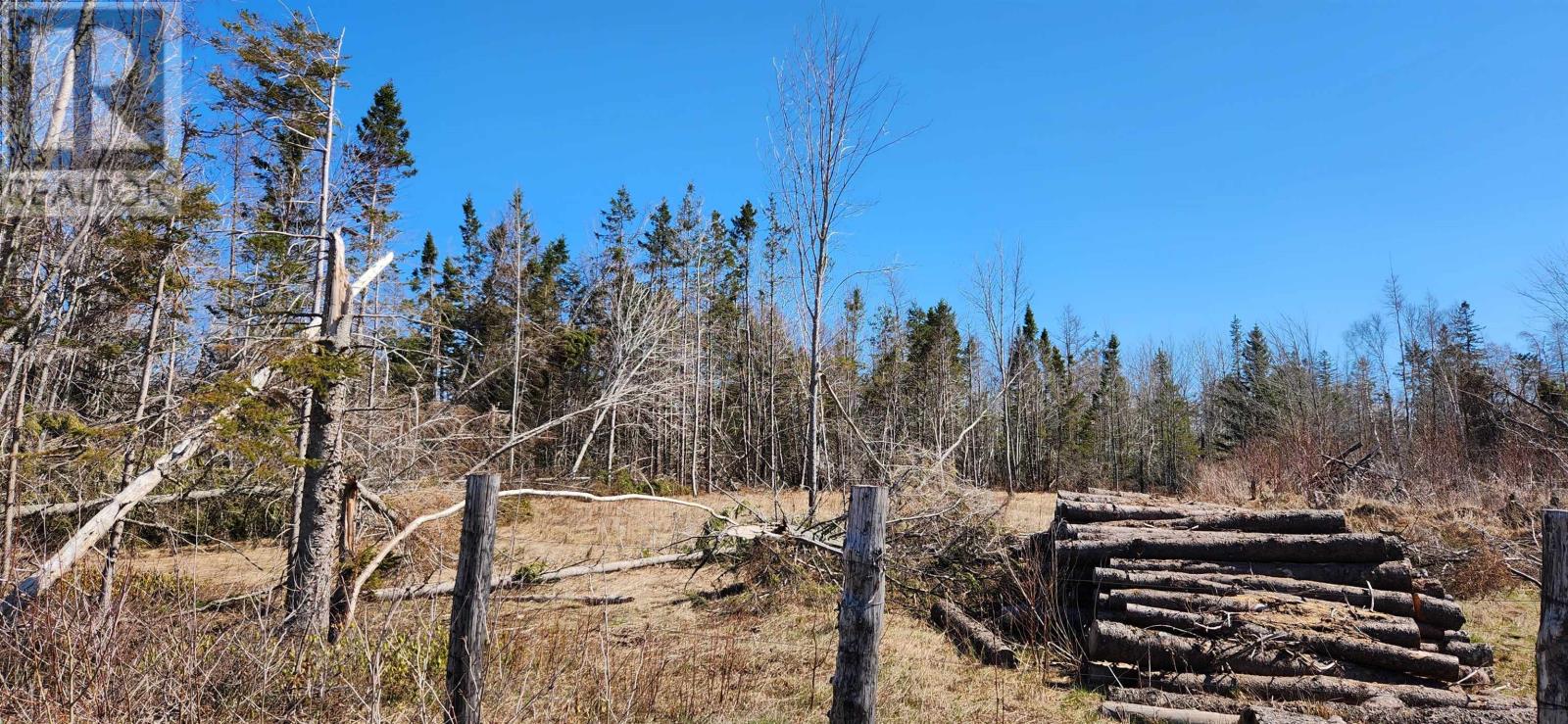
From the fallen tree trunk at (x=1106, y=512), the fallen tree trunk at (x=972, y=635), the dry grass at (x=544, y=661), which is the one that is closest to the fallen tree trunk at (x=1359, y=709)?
the dry grass at (x=544, y=661)

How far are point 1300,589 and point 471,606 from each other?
672 centimetres

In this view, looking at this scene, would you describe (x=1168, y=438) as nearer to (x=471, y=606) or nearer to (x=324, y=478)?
(x=324, y=478)

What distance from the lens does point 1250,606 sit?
6.36m

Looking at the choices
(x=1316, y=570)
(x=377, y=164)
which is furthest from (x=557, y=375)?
(x=1316, y=570)

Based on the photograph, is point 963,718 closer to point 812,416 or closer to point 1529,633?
point 812,416

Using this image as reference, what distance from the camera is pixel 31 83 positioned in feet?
37.0

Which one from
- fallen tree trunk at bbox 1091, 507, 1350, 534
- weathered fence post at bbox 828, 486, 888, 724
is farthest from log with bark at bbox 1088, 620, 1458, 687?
weathered fence post at bbox 828, 486, 888, 724

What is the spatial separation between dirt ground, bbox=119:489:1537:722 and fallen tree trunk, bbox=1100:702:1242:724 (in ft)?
0.58

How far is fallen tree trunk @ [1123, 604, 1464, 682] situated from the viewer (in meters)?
5.82

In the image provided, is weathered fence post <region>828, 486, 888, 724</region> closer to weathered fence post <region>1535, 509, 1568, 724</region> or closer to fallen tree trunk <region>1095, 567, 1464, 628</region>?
weathered fence post <region>1535, 509, 1568, 724</region>

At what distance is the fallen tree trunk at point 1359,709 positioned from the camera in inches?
186

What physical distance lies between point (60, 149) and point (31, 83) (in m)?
1.33

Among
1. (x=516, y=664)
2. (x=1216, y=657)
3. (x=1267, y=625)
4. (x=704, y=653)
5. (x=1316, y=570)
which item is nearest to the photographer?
(x=516, y=664)

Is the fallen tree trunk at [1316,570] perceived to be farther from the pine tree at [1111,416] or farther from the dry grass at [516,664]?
→ the pine tree at [1111,416]
